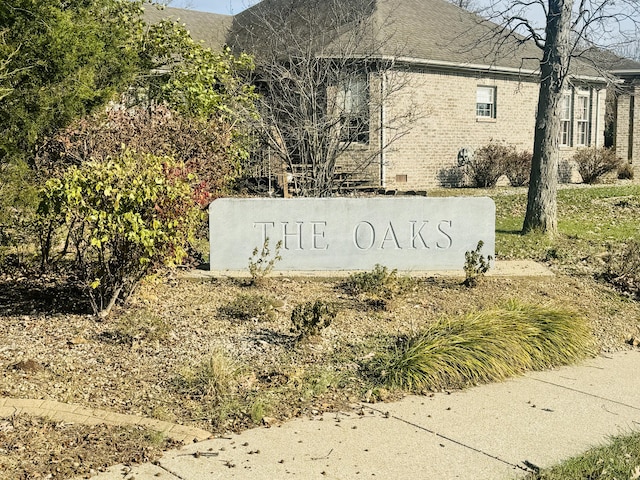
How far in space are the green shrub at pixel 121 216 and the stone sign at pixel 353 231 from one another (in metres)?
1.72

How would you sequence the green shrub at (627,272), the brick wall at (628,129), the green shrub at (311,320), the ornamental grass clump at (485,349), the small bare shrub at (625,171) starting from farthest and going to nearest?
the brick wall at (628,129) → the small bare shrub at (625,171) → the green shrub at (627,272) → the green shrub at (311,320) → the ornamental grass clump at (485,349)

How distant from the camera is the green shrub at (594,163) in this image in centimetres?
2375

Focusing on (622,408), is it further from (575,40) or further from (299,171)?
(299,171)

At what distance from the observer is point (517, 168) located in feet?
71.1

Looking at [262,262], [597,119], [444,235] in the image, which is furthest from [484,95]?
[262,262]

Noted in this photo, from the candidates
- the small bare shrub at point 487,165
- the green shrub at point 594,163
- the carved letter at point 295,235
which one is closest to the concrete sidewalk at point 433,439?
the carved letter at point 295,235

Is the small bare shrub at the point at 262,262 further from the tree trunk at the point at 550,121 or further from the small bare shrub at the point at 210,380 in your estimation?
the tree trunk at the point at 550,121

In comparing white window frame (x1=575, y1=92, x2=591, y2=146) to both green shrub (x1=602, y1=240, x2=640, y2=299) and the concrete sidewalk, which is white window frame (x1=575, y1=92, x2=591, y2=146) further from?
the concrete sidewalk

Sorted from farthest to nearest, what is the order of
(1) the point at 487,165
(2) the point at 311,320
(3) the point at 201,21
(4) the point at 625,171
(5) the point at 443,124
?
(4) the point at 625,171, (3) the point at 201,21, (5) the point at 443,124, (1) the point at 487,165, (2) the point at 311,320

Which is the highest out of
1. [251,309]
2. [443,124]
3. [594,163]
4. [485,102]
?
[485,102]

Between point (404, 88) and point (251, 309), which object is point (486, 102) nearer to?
point (404, 88)

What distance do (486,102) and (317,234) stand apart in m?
15.2

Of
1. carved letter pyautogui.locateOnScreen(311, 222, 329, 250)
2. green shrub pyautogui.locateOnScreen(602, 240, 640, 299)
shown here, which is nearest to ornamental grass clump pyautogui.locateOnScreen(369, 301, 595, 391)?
green shrub pyautogui.locateOnScreen(602, 240, 640, 299)

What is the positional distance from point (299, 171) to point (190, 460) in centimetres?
1285
